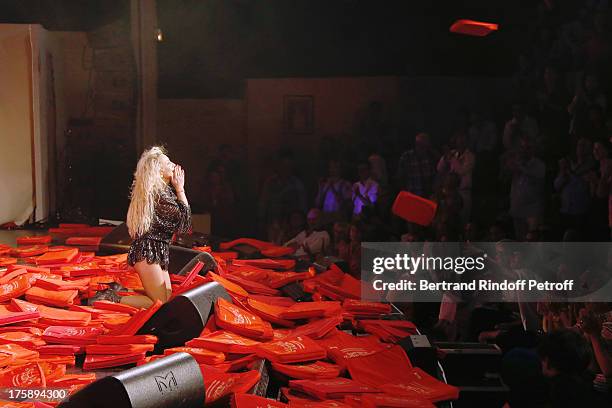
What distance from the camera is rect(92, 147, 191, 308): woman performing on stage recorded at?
162 inches

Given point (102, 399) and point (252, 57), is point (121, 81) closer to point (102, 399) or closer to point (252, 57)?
point (252, 57)

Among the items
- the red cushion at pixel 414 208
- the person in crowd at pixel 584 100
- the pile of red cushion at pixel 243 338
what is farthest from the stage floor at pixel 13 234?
the person in crowd at pixel 584 100

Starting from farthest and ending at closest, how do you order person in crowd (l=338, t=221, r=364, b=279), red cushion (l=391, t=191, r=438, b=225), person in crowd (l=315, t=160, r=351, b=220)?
person in crowd (l=315, t=160, r=351, b=220) < person in crowd (l=338, t=221, r=364, b=279) < red cushion (l=391, t=191, r=438, b=225)

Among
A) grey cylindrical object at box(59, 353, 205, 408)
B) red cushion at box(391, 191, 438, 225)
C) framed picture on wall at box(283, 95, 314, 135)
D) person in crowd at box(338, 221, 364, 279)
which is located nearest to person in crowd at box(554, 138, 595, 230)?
red cushion at box(391, 191, 438, 225)

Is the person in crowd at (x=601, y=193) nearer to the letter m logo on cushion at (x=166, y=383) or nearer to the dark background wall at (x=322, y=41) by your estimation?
the dark background wall at (x=322, y=41)

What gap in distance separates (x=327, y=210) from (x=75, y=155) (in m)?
1.83

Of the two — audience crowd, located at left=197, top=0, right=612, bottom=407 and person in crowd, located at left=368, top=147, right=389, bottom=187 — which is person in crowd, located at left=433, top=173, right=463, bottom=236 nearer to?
audience crowd, located at left=197, top=0, right=612, bottom=407

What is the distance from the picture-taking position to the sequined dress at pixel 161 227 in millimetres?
4117

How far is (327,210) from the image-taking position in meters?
5.25

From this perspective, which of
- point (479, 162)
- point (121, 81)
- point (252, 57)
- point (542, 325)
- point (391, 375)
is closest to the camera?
point (391, 375)

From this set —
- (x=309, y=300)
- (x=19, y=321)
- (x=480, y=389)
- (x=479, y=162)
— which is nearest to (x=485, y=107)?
(x=479, y=162)

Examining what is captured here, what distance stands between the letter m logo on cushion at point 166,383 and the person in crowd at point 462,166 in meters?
2.27

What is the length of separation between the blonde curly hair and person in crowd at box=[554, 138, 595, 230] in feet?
6.77

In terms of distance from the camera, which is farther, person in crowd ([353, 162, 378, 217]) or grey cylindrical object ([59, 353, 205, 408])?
person in crowd ([353, 162, 378, 217])
